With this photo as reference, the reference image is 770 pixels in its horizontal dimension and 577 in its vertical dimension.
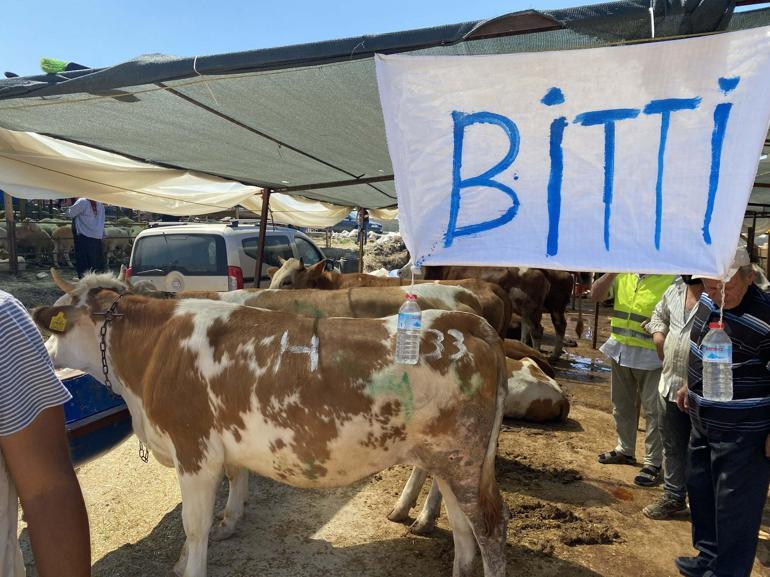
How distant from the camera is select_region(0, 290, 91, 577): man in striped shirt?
1.22 metres

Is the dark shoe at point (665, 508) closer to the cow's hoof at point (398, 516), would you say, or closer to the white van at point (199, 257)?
the cow's hoof at point (398, 516)

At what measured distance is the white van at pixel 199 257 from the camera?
7.38m

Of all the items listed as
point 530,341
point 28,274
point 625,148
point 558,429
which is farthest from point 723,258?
point 28,274

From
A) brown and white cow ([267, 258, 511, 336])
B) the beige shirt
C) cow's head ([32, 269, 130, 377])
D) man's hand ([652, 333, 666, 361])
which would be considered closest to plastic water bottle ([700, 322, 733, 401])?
the beige shirt

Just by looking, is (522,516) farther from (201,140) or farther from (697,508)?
(201,140)

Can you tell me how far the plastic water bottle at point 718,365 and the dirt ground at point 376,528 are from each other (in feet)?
5.98

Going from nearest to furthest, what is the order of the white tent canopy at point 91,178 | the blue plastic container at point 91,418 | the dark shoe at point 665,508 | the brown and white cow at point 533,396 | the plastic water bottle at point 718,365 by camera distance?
the plastic water bottle at point 718,365, the blue plastic container at point 91,418, the dark shoe at point 665,508, the white tent canopy at point 91,178, the brown and white cow at point 533,396

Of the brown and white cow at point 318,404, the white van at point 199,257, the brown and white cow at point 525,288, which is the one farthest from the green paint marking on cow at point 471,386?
the brown and white cow at point 525,288

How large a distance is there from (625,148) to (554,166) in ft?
0.86

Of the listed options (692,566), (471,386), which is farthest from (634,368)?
(471,386)

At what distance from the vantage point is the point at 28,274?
1388cm

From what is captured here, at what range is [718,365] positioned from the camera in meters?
2.07

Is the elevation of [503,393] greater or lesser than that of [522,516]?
greater

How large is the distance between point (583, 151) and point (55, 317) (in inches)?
128
